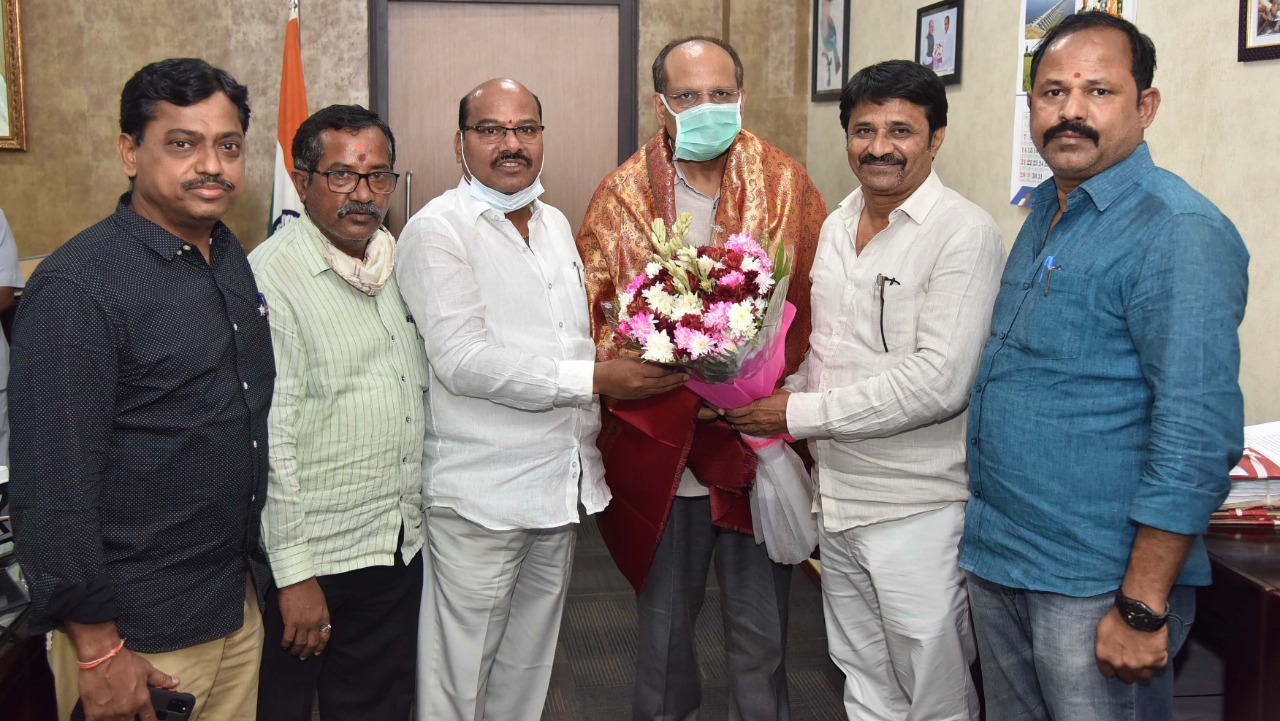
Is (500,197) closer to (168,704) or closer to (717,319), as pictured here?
(717,319)

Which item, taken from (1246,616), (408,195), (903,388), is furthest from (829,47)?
(1246,616)

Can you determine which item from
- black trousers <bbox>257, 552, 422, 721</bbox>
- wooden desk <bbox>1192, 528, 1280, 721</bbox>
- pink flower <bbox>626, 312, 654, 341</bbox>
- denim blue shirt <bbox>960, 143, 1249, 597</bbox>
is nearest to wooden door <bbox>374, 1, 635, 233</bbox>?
black trousers <bbox>257, 552, 422, 721</bbox>

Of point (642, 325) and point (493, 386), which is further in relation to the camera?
point (493, 386)

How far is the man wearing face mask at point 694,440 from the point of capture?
244 cm

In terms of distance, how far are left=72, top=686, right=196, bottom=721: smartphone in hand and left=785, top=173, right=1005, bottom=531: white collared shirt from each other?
1276 mm

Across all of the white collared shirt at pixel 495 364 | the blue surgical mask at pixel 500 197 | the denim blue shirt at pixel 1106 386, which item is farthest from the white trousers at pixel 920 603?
the blue surgical mask at pixel 500 197

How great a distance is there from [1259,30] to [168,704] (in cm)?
262

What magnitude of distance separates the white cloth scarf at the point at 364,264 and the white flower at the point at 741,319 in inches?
29.9

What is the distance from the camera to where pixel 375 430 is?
6.84 ft

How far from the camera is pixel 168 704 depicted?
1.64 metres

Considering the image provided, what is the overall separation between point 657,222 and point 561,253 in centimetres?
44

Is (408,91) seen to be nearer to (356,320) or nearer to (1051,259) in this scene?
(356,320)

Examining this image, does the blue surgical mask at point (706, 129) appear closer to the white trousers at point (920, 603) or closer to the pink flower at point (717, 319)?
the pink flower at point (717, 319)

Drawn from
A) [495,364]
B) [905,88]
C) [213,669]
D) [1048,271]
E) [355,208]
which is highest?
[905,88]
